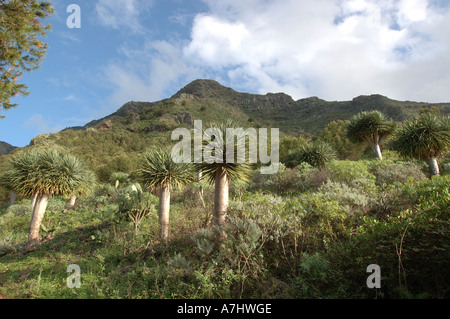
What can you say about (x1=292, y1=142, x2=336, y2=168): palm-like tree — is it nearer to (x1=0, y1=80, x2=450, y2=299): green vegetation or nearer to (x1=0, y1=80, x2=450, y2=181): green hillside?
(x1=0, y1=80, x2=450, y2=299): green vegetation

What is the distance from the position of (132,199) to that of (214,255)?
4.40 metres

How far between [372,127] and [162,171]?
15095 millimetres

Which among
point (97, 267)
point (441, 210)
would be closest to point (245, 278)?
point (441, 210)

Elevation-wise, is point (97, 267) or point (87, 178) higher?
point (87, 178)

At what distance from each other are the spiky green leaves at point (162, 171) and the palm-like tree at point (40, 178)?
3774 millimetres

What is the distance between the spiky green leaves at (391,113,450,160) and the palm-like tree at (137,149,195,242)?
11.8 metres

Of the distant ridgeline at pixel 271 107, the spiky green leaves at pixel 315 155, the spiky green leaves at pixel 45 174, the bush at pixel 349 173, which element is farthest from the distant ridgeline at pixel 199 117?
the spiky green leaves at pixel 315 155

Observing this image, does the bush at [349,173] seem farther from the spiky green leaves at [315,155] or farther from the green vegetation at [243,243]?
the spiky green leaves at [315,155]

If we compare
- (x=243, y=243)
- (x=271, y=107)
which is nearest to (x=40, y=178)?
(x=243, y=243)

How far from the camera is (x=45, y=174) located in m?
8.65
